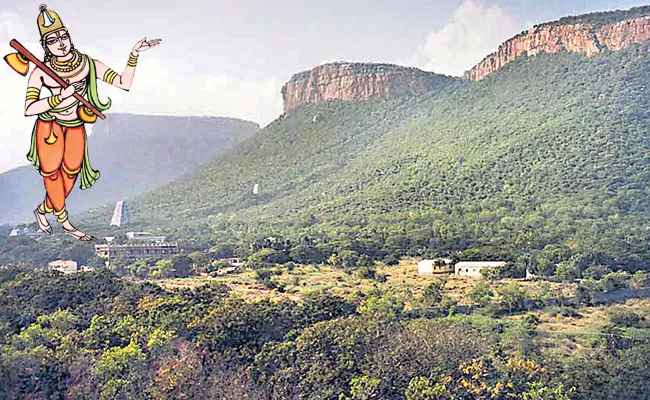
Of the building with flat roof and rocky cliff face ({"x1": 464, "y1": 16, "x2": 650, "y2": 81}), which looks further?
rocky cliff face ({"x1": 464, "y1": 16, "x2": 650, "y2": 81})

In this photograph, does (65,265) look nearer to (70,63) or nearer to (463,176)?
(463,176)

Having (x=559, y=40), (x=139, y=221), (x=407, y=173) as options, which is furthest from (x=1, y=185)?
(x=559, y=40)

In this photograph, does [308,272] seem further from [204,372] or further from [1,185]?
[1,185]

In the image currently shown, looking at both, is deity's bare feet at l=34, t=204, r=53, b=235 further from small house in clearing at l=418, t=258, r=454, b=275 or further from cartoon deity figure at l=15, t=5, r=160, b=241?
small house in clearing at l=418, t=258, r=454, b=275

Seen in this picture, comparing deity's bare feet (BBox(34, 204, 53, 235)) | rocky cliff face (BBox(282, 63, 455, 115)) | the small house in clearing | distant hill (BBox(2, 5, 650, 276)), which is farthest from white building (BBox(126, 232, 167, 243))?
deity's bare feet (BBox(34, 204, 53, 235))

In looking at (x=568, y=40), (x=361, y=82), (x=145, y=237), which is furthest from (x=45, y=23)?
(x=361, y=82)

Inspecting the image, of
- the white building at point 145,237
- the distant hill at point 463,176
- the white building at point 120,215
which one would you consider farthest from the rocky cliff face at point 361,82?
the white building at point 145,237

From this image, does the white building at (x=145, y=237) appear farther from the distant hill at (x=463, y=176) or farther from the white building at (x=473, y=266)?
the white building at (x=473, y=266)

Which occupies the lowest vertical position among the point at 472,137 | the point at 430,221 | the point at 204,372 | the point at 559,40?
the point at 204,372
